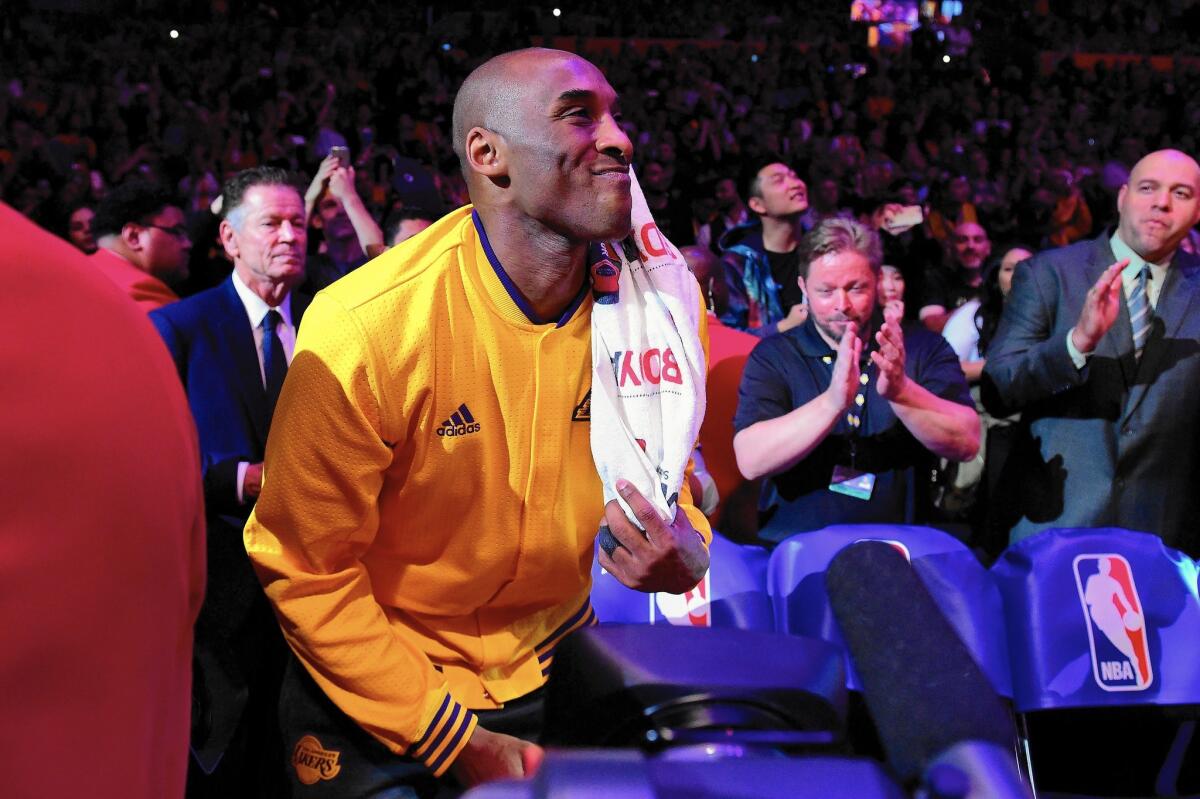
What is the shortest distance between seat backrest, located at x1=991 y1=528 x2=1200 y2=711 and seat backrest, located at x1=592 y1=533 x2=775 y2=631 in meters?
0.69

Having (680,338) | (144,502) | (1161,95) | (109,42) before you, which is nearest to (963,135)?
(1161,95)

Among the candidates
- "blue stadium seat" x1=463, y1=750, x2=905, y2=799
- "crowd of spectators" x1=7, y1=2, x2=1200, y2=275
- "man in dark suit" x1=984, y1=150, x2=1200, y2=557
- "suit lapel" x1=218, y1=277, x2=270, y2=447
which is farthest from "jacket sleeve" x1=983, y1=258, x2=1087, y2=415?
"crowd of spectators" x1=7, y1=2, x2=1200, y2=275

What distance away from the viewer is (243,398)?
11.9ft

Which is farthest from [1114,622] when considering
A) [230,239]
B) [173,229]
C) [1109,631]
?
[173,229]

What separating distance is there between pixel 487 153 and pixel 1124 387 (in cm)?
269

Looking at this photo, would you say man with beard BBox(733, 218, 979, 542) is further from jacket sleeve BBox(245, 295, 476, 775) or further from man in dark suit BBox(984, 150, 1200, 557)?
jacket sleeve BBox(245, 295, 476, 775)

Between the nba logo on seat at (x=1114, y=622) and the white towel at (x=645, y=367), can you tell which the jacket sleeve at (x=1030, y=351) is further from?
the white towel at (x=645, y=367)

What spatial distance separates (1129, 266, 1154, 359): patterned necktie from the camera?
4.05m

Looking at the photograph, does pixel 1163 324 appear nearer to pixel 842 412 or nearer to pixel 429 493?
pixel 842 412

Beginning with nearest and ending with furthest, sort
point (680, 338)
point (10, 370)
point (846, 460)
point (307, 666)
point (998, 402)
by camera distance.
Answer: point (10, 370) < point (307, 666) < point (680, 338) < point (846, 460) < point (998, 402)

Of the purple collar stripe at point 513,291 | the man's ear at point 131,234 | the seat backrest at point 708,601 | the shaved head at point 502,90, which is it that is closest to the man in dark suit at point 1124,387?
the seat backrest at point 708,601

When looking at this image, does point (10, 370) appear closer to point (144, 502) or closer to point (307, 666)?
point (144, 502)

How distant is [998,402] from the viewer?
4.11 m

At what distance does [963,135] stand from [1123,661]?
42.6ft
